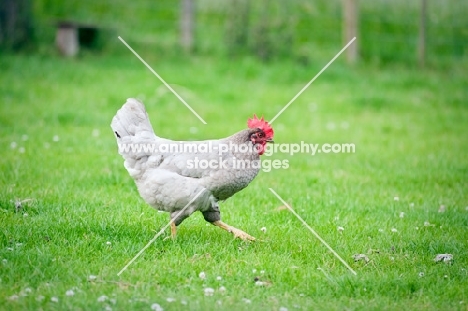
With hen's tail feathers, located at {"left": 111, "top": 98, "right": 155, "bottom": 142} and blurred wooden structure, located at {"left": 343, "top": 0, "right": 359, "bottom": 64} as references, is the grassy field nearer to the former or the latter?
hen's tail feathers, located at {"left": 111, "top": 98, "right": 155, "bottom": 142}

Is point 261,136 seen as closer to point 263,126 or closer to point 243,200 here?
point 263,126

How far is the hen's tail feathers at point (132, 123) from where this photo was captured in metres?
5.28

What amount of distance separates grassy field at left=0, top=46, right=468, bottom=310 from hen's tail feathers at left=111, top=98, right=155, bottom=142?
28.5 inches

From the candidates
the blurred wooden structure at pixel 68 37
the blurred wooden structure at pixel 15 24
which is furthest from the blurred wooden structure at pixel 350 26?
the blurred wooden structure at pixel 15 24

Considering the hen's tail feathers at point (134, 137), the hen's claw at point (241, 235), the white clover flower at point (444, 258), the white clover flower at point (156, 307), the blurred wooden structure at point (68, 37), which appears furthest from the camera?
the blurred wooden structure at point (68, 37)

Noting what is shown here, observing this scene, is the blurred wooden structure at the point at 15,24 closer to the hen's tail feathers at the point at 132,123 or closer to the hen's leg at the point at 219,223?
the hen's tail feathers at the point at 132,123

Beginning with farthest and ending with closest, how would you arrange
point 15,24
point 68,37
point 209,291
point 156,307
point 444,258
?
point 15,24, point 68,37, point 444,258, point 209,291, point 156,307

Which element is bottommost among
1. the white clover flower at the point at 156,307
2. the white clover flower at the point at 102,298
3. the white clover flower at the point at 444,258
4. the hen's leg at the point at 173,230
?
the white clover flower at the point at 444,258

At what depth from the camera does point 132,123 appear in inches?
209

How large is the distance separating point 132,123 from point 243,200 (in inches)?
63.5

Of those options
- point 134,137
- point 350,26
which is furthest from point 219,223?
point 350,26

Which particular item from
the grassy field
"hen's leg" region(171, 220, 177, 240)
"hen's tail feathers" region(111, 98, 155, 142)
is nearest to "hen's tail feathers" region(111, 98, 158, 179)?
"hen's tail feathers" region(111, 98, 155, 142)

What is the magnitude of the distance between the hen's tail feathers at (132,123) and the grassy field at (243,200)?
0.72m

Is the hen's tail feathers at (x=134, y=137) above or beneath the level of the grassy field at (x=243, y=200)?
above
